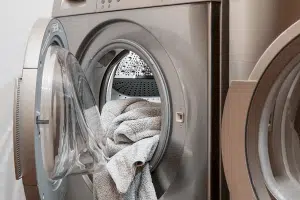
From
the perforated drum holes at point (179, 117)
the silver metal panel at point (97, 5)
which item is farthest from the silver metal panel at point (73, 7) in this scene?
the perforated drum holes at point (179, 117)

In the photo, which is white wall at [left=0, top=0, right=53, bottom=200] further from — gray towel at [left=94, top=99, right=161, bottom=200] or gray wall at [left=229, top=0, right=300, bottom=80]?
gray wall at [left=229, top=0, right=300, bottom=80]

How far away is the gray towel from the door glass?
0.04 meters

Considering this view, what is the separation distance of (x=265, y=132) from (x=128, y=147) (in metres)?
0.40

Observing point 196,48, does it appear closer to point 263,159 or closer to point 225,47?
point 225,47

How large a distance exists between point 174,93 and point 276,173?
0.30m

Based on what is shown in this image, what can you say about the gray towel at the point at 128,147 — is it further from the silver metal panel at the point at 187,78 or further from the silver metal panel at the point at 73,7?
the silver metal panel at the point at 73,7

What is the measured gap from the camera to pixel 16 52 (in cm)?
163

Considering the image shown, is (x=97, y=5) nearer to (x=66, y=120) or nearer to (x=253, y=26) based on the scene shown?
(x=66, y=120)

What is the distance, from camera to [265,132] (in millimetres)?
838

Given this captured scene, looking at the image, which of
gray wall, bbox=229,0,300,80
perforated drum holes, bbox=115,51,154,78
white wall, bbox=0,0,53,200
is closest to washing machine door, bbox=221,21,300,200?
gray wall, bbox=229,0,300,80

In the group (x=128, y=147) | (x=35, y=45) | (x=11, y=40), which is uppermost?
(x=11, y=40)

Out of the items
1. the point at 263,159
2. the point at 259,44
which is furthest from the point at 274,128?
the point at 259,44

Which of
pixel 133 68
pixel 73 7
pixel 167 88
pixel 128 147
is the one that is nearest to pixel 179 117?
pixel 167 88

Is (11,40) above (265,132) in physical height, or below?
above
